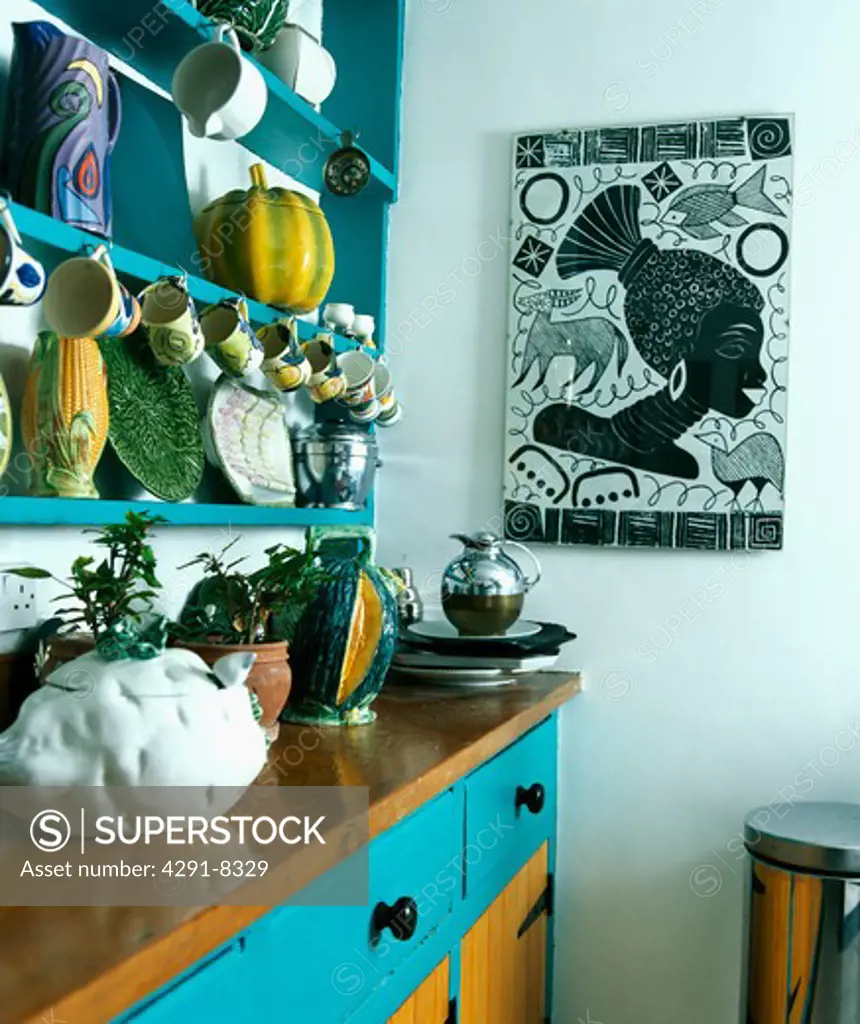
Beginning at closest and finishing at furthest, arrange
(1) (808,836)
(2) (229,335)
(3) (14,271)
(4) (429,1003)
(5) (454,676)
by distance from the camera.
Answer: (3) (14,271)
(4) (429,1003)
(2) (229,335)
(1) (808,836)
(5) (454,676)

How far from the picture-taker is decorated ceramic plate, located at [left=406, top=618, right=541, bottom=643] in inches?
77.3

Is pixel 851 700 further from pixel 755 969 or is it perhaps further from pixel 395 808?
pixel 395 808

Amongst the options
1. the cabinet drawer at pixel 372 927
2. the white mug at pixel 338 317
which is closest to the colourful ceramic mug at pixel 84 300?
the cabinet drawer at pixel 372 927

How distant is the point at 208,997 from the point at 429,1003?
62 centimetres

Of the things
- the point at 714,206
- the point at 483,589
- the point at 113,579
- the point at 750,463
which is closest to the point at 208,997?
the point at 113,579

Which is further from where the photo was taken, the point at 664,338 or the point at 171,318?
the point at 664,338

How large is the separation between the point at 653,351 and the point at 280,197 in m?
0.78

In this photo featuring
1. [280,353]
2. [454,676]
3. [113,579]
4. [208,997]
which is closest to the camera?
[208,997]

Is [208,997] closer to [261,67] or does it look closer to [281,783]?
[281,783]

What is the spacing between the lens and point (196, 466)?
5.62 ft

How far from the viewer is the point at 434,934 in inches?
56.6

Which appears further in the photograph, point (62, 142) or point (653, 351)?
point (653, 351)

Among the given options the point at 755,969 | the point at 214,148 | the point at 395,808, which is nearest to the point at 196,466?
the point at 214,148

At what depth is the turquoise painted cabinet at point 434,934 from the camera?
0.97 metres
